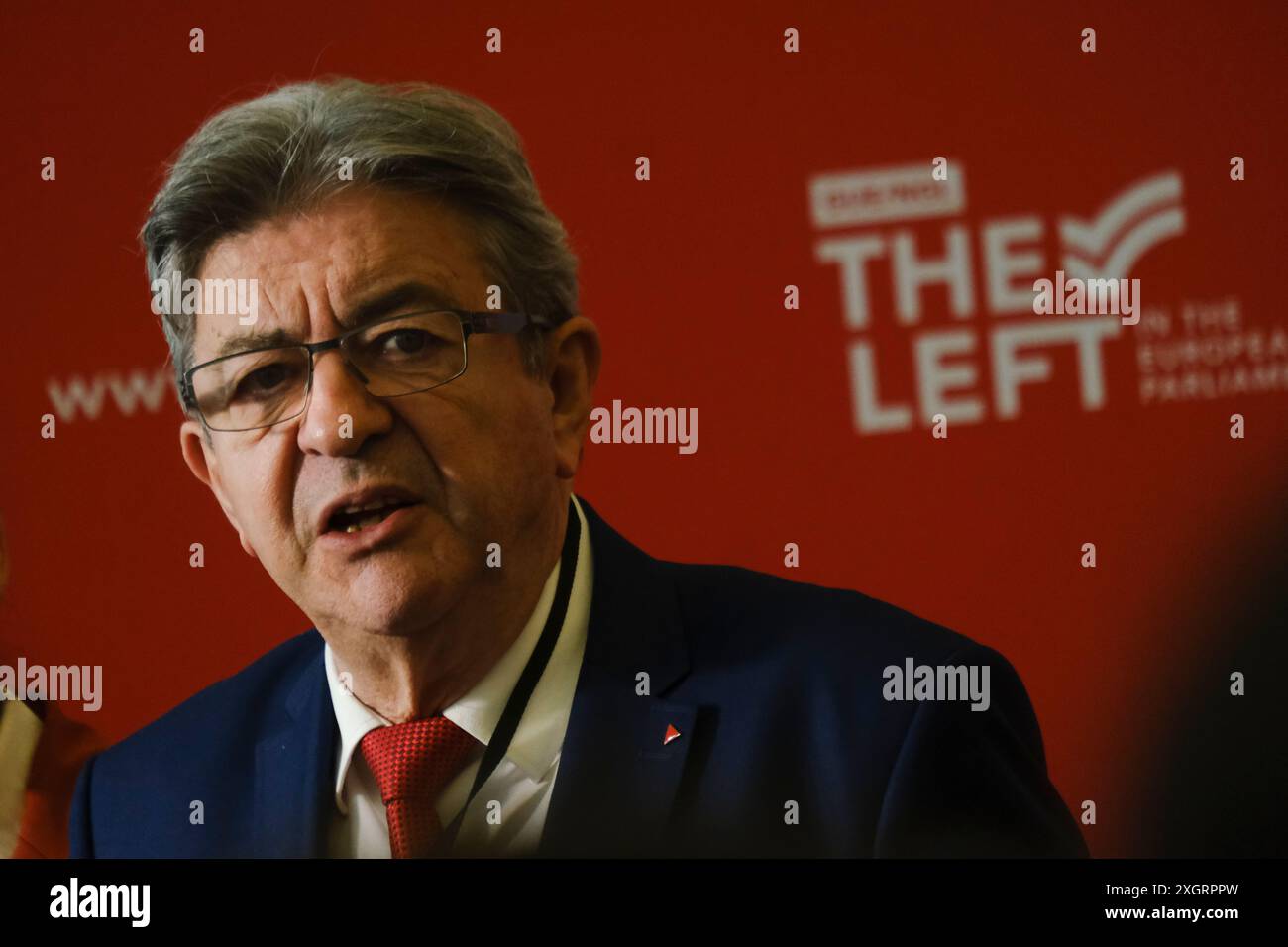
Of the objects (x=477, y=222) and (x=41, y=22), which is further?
(x=41, y=22)

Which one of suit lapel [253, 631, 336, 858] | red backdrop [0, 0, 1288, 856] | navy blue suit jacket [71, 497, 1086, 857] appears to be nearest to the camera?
navy blue suit jacket [71, 497, 1086, 857]

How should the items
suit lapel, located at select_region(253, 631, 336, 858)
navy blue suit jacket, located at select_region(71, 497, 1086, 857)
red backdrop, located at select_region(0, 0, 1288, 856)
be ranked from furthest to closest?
red backdrop, located at select_region(0, 0, 1288, 856) < suit lapel, located at select_region(253, 631, 336, 858) < navy blue suit jacket, located at select_region(71, 497, 1086, 857)

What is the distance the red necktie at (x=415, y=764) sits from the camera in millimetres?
2430

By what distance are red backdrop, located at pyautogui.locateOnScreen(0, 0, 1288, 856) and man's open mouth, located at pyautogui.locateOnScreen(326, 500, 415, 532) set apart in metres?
0.37

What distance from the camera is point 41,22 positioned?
2.84 meters

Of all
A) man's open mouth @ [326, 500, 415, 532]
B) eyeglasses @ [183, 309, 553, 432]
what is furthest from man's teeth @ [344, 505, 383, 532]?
eyeglasses @ [183, 309, 553, 432]

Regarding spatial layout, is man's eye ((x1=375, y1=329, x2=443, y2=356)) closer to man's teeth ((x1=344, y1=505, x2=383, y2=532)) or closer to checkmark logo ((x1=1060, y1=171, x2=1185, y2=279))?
man's teeth ((x1=344, y1=505, x2=383, y2=532))

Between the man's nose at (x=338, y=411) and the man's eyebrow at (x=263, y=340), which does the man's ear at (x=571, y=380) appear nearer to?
the man's nose at (x=338, y=411)

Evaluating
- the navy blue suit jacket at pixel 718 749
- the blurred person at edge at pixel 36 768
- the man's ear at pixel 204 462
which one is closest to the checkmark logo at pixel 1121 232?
the navy blue suit jacket at pixel 718 749

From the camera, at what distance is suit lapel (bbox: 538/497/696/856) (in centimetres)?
236

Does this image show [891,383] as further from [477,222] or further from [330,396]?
[330,396]

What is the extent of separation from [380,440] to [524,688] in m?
0.48
